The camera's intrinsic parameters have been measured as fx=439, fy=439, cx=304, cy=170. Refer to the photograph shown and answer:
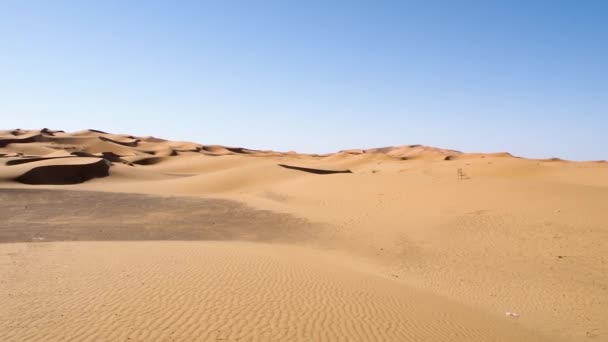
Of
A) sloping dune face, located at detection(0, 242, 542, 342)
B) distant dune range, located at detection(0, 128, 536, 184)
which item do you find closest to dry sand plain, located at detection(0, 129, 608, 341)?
sloping dune face, located at detection(0, 242, 542, 342)

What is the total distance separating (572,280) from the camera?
9.99m

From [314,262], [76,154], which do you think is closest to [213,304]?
[314,262]

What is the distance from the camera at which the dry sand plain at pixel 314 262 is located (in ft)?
21.4

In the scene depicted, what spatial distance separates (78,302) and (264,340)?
323cm

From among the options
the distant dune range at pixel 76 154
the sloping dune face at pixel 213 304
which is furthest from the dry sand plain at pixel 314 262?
the distant dune range at pixel 76 154

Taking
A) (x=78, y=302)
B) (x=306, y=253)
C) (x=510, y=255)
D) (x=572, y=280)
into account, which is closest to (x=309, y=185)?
(x=306, y=253)

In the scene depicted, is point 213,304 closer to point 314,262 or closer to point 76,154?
point 314,262

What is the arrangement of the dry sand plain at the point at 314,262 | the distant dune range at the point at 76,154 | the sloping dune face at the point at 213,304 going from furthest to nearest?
the distant dune range at the point at 76,154 < the dry sand plain at the point at 314,262 < the sloping dune face at the point at 213,304

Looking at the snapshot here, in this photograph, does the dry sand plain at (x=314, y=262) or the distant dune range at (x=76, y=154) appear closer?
the dry sand plain at (x=314, y=262)

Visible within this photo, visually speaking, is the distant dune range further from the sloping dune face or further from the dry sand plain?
the sloping dune face

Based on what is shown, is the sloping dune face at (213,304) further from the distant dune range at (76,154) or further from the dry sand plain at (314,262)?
the distant dune range at (76,154)

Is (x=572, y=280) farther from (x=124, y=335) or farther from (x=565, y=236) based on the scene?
(x=124, y=335)

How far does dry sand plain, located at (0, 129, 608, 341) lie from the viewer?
6520 mm

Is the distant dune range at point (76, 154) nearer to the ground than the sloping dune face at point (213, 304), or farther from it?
farther from it
